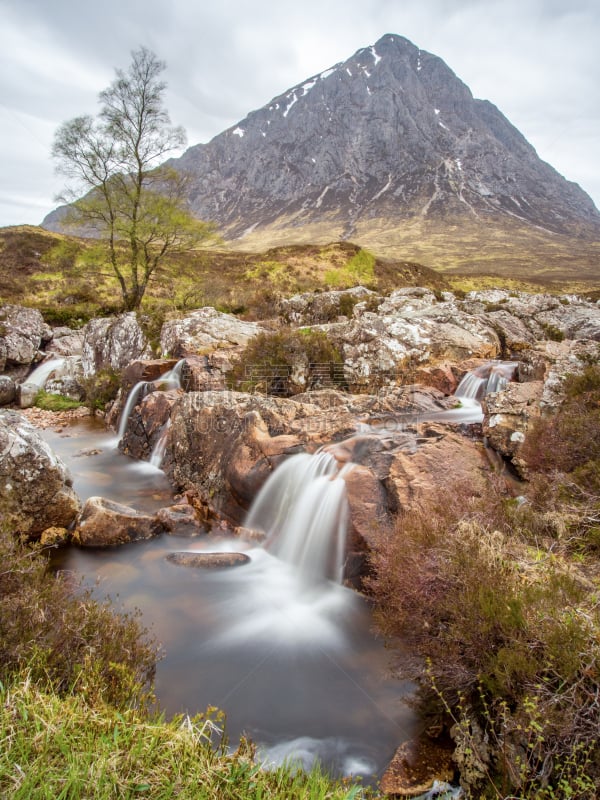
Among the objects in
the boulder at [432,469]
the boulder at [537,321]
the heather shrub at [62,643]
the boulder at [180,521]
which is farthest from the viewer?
the boulder at [537,321]

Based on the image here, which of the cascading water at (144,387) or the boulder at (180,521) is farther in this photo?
the cascading water at (144,387)

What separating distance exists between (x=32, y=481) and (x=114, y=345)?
12.9 metres

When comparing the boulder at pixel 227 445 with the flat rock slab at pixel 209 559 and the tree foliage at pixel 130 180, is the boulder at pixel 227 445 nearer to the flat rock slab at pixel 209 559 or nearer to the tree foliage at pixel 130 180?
the flat rock slab at pixel 209 559

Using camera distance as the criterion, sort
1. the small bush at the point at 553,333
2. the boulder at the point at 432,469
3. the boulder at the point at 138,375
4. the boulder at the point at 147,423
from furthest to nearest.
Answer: the small bush at the point at 553,333
the boulder at the point at 138,375
the boulder at the point at 147,423
the boulder at the point at 432,469

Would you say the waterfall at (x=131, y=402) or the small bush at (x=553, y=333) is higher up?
the small bush at (x=553, y=333)

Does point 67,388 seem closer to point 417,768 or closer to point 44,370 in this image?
point 44,370

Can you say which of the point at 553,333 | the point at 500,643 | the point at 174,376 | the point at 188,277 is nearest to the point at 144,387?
the point at 174,376

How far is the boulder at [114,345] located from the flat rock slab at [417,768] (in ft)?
58.5

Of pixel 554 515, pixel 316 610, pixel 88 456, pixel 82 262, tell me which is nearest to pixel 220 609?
pixel 316 610

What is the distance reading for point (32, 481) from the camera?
26.0 feet

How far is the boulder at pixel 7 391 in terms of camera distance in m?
17.8

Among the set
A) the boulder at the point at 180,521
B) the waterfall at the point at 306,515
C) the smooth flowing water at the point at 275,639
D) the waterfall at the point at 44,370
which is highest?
the waterfall at the point at 44,370

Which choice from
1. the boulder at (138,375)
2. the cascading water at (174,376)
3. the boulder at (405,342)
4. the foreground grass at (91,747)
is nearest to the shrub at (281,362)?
the boulder at (405,342)

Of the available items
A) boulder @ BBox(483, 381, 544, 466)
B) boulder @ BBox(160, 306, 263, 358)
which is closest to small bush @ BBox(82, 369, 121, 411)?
boulder @ BBox(160, 306, 263, 358)
